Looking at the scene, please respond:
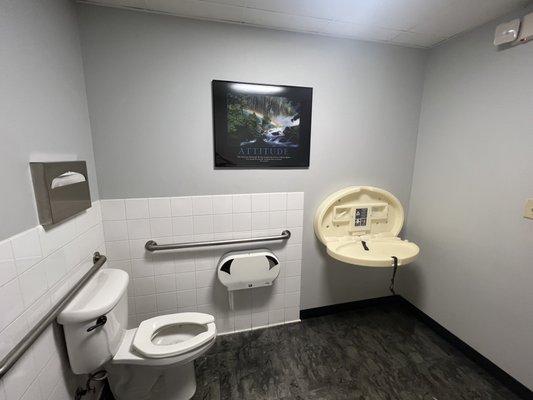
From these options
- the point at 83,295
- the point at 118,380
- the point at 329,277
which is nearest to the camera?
the point at 83,295

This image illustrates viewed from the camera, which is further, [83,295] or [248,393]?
[248,393]

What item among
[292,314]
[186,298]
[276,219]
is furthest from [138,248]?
[292,314]

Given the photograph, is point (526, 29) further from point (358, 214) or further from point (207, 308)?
point (207, 308)

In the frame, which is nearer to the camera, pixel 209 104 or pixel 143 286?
pixel 209 104

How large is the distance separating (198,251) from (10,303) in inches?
39.6

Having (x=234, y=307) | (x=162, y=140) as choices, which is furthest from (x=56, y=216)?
(x=234, y=307)

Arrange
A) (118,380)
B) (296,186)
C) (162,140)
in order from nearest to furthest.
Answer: (118,380), (162,140), (296,186)

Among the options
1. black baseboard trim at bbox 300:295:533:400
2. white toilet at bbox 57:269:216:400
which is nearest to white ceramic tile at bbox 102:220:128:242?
white toilet at bbox 57:269:216:400

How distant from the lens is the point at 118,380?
1327 mm

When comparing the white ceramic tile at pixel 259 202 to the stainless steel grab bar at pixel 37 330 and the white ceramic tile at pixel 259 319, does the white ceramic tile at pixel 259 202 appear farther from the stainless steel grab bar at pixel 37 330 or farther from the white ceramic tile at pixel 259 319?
the stainless steel grab bar at pixel 37 330

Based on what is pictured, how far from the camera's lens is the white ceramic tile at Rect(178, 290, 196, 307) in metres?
1.77

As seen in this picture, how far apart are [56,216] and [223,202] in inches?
36.2

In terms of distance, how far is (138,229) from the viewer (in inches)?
63.3

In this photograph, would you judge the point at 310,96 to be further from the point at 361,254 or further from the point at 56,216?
the point at 56,216
